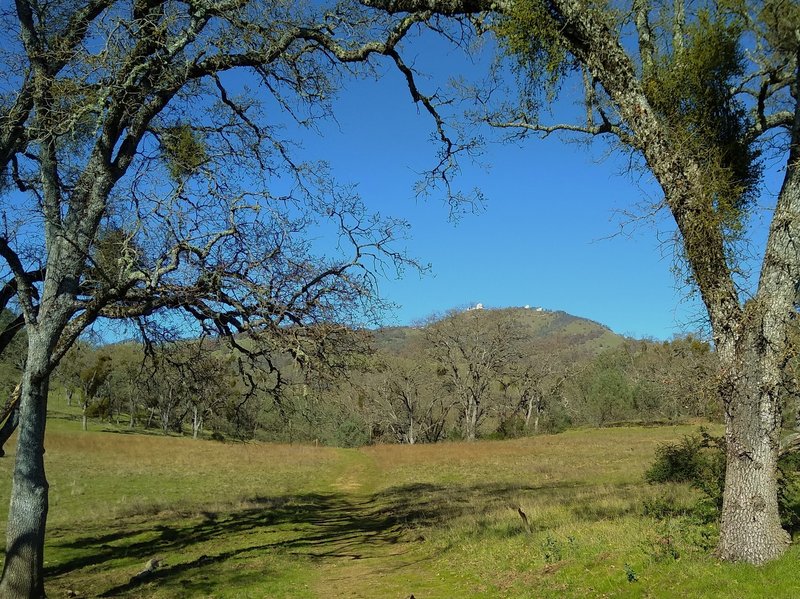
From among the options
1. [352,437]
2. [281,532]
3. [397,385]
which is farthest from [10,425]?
[352,437]

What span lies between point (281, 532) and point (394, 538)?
3.06 metres

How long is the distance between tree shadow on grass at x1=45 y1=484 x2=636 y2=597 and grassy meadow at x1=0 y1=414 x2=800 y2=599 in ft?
0.19

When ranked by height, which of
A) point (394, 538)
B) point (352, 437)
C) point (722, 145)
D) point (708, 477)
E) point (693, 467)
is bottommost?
point (352, 437)

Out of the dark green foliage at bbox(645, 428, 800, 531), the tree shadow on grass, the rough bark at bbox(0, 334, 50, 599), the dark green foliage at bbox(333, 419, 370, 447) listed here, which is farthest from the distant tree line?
the rough bark at bbox(0, 334, 50, 599)

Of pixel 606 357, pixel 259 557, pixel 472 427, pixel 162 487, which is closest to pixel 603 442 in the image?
pixel 472 427

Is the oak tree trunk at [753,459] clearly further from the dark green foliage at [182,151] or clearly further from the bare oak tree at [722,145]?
the dark green foliage at [182,151]

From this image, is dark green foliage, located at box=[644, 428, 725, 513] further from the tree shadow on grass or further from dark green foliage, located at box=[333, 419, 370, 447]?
dark green foliage, located at box=[333, 419, 370, 447]

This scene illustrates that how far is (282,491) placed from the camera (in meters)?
23.6

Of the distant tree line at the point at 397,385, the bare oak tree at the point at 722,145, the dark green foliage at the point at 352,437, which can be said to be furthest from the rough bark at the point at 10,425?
the dark green foliage at the point at 352,437

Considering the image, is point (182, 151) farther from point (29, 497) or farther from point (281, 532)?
point (281, 532)

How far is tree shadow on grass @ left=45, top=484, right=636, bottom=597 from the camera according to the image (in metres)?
10.8

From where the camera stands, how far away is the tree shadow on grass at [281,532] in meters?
10.8

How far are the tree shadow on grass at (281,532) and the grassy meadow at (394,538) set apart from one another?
0.06m

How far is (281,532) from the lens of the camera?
14.1 m
